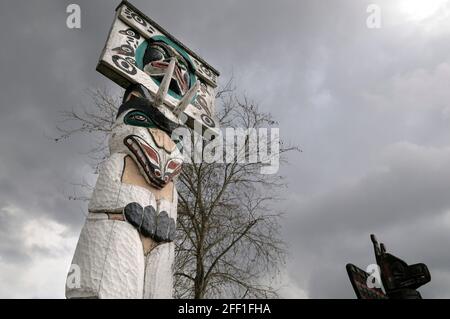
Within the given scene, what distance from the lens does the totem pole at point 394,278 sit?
11.1ft

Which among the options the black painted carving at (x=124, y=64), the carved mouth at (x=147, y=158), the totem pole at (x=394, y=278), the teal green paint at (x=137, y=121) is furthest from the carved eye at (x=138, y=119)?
the totem pole at (x=394, y=278)

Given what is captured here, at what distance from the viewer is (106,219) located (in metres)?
3.30

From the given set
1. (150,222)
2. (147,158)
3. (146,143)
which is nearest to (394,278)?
(150,222)

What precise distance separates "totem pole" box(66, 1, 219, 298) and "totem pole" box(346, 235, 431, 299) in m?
1.75

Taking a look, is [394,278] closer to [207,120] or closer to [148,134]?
[148,134]

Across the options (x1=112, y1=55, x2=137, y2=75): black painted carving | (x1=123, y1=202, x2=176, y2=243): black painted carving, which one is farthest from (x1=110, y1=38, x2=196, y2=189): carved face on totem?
(x1=123, y1=202, x2=176, y2=243): black painted carving

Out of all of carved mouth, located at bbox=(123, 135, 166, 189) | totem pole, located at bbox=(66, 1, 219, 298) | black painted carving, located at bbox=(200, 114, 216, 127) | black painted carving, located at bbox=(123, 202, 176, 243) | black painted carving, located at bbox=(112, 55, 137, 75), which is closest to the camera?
totem pole, located at bbox=(66, 1, 219, 298)

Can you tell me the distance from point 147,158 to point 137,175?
0.20 metres

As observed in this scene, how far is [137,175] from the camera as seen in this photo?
3820 mm

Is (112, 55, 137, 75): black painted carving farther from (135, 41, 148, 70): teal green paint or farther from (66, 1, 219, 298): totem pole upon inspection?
(135, 41, 148, 70): teal green paint

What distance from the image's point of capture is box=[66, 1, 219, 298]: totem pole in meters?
3.00

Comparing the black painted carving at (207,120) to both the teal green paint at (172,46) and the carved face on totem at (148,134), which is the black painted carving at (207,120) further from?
the carved face on totem at (148,134)

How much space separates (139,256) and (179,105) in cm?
224
